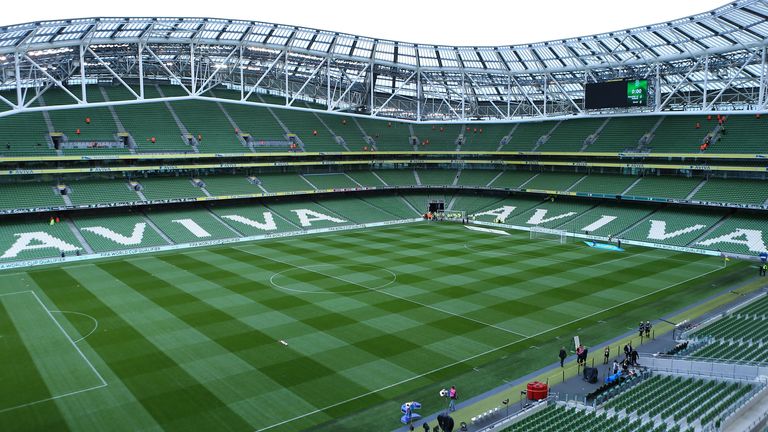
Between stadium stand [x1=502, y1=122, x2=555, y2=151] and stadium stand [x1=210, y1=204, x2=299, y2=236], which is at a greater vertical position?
stadium stand [x1=502, y1=122, x2=555, y2=151]

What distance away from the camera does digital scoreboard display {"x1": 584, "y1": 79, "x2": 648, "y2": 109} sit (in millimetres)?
54281

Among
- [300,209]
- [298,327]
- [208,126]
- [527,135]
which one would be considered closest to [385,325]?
[298,327]

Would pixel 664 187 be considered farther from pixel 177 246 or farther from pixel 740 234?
pixel 177 246

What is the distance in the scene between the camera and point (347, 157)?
67625 millimetres

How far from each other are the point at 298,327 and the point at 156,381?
24.0 ft

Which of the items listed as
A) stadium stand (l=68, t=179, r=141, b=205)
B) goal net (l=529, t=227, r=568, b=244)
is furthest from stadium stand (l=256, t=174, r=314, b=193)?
goal net (l=529, t=227, r=568, b=244)

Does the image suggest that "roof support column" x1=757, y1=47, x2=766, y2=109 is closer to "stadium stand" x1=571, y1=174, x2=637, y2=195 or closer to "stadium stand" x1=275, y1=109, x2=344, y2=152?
"stadium stand" x1=571, y1=174, x2=637, y2=195

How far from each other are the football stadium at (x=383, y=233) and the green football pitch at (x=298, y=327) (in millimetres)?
167

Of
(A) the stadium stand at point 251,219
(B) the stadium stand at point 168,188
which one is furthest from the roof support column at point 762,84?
(B) the stadium stand at point 168,188

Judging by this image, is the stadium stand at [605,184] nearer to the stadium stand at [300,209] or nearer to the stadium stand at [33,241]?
the stadium stand at [300,209]

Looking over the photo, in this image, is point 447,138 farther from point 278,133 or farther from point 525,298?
point 525,298

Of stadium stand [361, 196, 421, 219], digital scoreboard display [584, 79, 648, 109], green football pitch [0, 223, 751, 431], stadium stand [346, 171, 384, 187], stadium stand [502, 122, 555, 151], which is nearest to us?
green football pitch [0, 223, 751, 431]

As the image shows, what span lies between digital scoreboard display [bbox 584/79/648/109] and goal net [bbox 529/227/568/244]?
15417 millimetres

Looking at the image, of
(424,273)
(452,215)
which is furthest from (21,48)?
(452,215)
